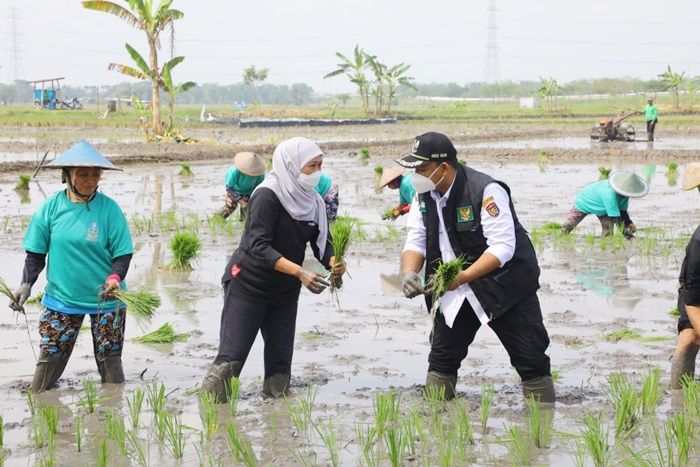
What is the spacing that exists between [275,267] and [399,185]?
4671 millimetres

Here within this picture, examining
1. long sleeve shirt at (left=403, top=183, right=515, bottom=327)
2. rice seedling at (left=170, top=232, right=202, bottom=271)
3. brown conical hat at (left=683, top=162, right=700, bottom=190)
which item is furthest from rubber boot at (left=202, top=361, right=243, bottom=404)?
rice seedling at (left=170, top=232, right=202, bottom=271)

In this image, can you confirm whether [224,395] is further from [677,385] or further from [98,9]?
[98,9]

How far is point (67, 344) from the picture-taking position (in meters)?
5.41

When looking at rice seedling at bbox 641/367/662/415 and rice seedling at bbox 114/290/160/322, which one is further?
rice seedling at bbox 114/290/160/322

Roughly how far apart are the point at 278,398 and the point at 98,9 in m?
20.9

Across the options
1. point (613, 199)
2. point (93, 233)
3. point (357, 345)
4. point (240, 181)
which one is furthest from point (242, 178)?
point (93, 233)

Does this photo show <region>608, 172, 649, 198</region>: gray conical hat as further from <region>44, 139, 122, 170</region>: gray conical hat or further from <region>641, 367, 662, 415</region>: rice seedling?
<region>44, 139, 122, 170</region>: gray conical hat

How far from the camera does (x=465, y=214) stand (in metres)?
4.80

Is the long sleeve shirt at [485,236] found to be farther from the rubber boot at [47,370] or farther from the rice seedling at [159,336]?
the rice seedling at [159,336]

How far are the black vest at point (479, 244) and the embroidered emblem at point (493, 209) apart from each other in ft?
0.20

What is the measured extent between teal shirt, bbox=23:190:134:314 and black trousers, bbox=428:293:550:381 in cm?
182

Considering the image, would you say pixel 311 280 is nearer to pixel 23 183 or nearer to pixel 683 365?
pixel 683 365

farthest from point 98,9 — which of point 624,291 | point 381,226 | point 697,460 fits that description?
point 697,460

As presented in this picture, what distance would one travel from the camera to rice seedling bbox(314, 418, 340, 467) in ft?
13.8
